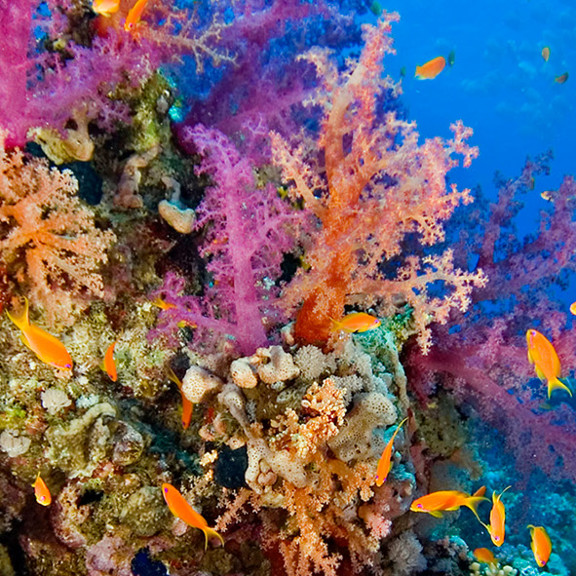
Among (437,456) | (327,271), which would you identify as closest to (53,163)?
(327,271)

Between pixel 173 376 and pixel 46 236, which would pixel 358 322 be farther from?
pixel 46 236

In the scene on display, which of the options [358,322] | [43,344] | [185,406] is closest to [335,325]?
[358,322]

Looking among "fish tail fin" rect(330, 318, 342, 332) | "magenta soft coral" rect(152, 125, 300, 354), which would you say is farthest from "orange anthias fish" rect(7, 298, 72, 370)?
"fish tail fin" rect(330, 318, 342, 332)

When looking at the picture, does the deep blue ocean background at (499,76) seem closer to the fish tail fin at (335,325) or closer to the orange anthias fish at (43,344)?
the fish tail fin at (335,325)

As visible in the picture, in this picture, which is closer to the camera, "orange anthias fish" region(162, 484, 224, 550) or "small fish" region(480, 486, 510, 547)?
"orange anthias fish" region(162, 484, 224, 550)

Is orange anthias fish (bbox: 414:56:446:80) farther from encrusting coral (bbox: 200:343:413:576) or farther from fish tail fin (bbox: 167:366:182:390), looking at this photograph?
fish tail fin (bbox: 167:366:182:390)

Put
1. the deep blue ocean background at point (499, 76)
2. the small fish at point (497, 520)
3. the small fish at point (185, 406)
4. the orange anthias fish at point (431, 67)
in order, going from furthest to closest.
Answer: the deep blue ocean background at point (499, 76) → the orange anthias fish at point (431, 67) → the small fish at point (185, 406) → the small fish at point (497, 520)

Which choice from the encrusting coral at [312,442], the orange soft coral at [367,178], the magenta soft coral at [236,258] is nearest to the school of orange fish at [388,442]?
the encrusting coral at [312,442]
